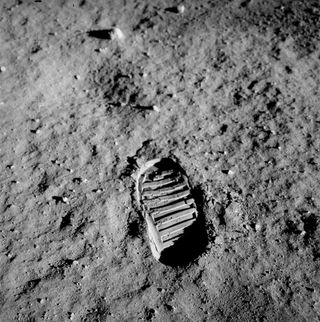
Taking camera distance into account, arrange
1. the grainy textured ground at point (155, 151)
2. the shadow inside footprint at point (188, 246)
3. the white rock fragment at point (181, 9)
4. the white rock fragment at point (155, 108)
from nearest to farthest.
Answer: the grainy textured ground at point (155, 151)
the shadow inside footprint at point (188, 246)
the white rock fragment at point (155, 108)
the white rock fragment at point (181, 9)

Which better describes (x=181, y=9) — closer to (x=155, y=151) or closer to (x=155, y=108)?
(x=155, y=108)

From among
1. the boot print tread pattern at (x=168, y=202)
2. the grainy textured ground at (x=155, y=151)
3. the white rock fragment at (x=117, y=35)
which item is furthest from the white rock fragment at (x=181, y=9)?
the boot print tread pattern at (x=168, y=202)

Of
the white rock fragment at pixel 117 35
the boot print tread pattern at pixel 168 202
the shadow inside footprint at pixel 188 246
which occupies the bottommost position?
the shadow inside footprint at pixel 188 246

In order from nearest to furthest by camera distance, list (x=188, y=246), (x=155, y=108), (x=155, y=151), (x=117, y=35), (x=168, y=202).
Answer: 1. (x=188, y=246)
2. (x=168, y=202)
3. (x=155, y=151)
4. (x=155, y=108)
5. (x=117, y=35)

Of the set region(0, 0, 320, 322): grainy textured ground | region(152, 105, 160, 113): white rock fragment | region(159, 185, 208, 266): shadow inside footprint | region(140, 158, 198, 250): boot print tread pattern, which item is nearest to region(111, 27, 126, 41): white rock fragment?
region(0, 0, 320, 322): grainy textured ground

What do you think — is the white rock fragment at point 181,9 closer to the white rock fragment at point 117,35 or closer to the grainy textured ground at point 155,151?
the grainy textured ground at point 155,151

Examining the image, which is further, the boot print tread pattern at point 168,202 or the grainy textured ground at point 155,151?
the boot print tread pattern at point 168,202

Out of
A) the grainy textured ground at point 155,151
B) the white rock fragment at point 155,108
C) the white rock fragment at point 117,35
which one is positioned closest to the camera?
the grainy textured ground at point 155,151

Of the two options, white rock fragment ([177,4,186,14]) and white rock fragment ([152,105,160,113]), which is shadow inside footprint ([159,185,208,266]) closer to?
white rock fragment ([152,105,160,113])

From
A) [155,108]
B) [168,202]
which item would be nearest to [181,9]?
[155,108]
